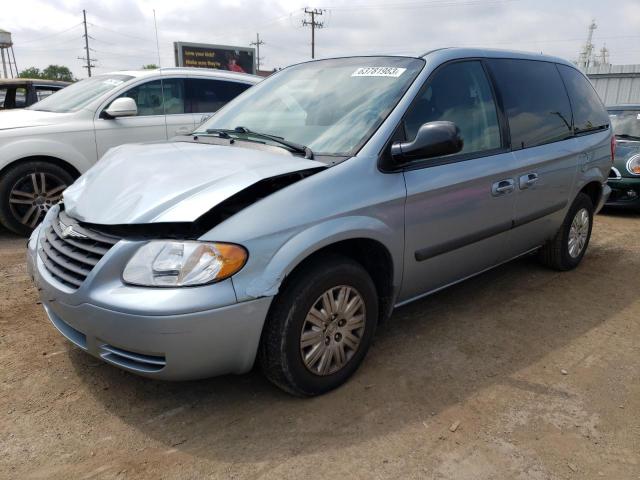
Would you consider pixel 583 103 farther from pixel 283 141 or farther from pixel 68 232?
pixel 68 232

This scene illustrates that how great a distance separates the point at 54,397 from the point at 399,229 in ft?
6.39

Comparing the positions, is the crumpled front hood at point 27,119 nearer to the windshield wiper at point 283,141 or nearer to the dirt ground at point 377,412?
the dirt ground at point 377,412

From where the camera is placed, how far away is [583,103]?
14.8ft

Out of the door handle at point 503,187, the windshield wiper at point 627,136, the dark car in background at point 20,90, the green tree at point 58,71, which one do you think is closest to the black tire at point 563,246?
the door handle at point 503,187

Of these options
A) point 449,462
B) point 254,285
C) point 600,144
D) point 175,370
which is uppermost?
point 600,144

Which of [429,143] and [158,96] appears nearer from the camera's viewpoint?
[429,143]

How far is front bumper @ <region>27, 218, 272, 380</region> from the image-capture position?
2.14m

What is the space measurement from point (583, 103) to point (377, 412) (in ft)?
11.2

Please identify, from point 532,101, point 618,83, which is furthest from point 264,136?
point 618,83

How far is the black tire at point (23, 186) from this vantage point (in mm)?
5086

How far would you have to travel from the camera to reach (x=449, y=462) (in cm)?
225

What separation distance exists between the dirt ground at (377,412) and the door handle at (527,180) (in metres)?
0.93

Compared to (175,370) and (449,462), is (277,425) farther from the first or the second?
(449,462)

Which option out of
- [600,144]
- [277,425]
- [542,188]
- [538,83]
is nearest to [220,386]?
[277,425]
